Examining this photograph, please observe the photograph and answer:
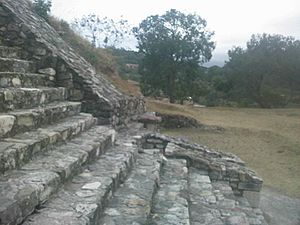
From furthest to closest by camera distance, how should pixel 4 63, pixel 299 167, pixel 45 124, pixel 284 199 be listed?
pixel 299 167
pixel 284 199
pixel 4 63
pixel 45 124

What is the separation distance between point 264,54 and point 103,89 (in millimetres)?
28989

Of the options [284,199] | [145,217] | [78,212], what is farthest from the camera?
[284,199]

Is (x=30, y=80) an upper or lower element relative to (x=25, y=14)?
lower

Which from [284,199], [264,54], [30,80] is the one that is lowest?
[284,199]

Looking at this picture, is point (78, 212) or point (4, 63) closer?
point (78, 212)

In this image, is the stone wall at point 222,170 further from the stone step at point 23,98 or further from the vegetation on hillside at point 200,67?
the vegetation on hillside at point 200,67

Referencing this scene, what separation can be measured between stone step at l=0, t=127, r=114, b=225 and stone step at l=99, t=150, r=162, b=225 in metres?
0.47

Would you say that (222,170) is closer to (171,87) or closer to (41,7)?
(41,7)

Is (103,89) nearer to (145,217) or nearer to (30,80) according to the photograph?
(30,80)

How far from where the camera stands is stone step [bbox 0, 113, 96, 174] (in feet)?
9.05

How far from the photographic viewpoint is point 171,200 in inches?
159

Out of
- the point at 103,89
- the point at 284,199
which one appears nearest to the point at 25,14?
the point at 103,89

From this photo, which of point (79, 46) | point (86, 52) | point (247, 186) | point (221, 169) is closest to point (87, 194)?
point (221, 169)

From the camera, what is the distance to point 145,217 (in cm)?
318
